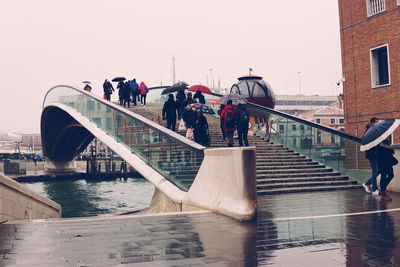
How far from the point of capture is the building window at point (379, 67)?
55.7 ft

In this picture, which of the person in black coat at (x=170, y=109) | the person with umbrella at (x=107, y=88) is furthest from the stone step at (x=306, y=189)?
the person with umbrella at (x=107, y=88)

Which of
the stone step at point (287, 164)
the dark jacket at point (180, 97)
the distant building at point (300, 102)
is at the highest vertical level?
the distant building at point (300, 102)

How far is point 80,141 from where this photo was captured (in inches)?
1928

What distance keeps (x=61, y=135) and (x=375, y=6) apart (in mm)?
35309

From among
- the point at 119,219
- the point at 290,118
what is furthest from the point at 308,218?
the point at 290,118

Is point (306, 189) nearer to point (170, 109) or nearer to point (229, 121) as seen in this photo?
point (229, 121)

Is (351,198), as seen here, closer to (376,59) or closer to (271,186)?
(271,186)

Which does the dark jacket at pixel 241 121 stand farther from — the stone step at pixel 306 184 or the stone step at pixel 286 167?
the stone step at pixel 306 184

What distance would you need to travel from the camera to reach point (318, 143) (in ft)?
44.7

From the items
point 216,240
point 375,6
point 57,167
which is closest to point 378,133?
point 216,240

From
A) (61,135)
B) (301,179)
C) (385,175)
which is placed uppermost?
(61,135)

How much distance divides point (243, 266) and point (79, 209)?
19611 mm

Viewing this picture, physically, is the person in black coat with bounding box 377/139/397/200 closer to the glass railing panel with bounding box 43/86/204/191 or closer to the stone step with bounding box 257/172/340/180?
the stone step with bounding box 257/172/340/180

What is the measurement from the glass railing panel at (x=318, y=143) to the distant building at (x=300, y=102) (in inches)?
3894
